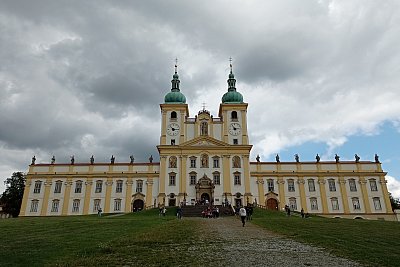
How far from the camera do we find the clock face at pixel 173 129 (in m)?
55.3

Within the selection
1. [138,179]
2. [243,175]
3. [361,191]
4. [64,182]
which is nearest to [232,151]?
[243,175]

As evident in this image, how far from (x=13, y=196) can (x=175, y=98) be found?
35.5 m

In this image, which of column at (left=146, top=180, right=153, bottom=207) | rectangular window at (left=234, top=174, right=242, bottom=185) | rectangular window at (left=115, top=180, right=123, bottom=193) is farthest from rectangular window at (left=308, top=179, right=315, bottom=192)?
rectangular window at (left=115, top=180, right=123, bottom=193)

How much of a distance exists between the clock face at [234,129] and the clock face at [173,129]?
29.5ft

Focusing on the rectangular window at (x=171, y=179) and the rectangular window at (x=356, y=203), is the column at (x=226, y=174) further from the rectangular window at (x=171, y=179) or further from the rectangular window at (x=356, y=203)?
the rectangular window at (x=356, y=203)

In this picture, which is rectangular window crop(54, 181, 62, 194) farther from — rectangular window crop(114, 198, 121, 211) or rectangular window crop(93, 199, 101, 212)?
rectangular window crop(114, 198, 121, 211)

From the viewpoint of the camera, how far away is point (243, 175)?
170 ft

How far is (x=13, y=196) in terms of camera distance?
62.0 metres

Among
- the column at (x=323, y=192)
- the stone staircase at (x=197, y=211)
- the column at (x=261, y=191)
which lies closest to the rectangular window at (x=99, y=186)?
the stone staircase at (x=197, y=211)

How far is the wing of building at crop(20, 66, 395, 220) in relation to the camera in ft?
170

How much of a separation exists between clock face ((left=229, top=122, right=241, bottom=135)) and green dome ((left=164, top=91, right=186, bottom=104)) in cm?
958

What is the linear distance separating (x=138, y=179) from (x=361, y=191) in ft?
120

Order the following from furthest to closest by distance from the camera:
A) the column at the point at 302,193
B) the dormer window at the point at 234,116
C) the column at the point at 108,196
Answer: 1. the dormer window at the point at 234,116
2. the column at the point at 302,193
3. the column at the point at 108,196

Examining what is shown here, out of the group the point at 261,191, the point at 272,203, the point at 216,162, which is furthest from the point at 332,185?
the point at 216,162
